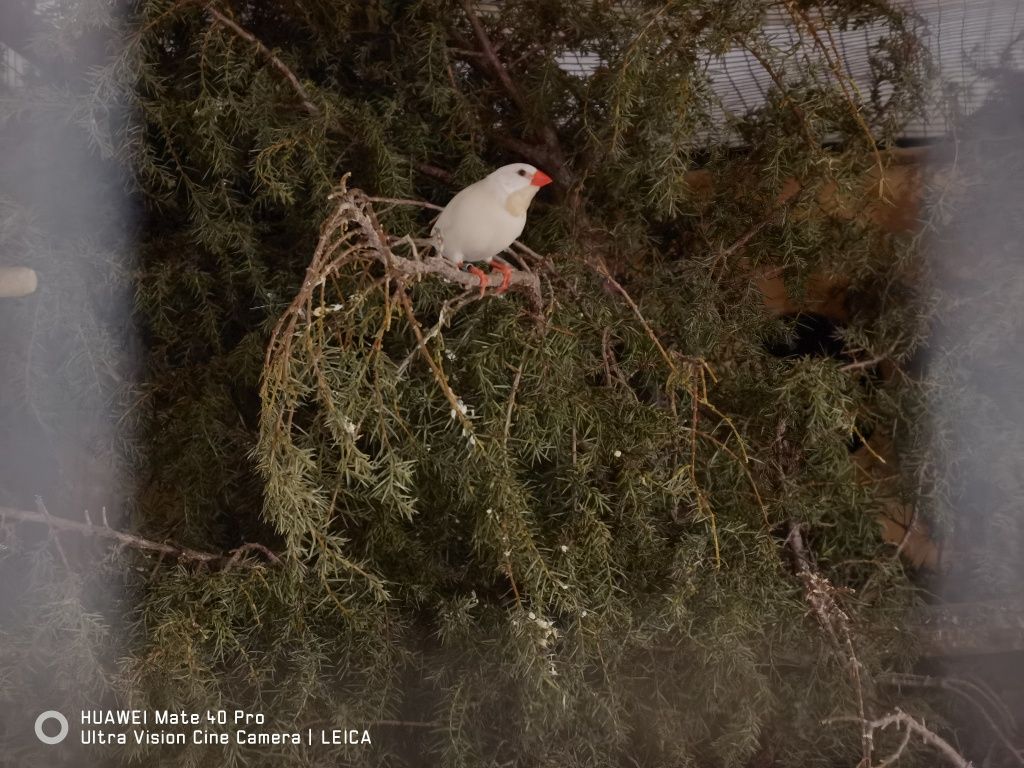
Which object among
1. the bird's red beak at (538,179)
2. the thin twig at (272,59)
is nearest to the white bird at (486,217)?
the bird's red beak at (538,179)

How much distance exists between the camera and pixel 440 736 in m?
0.76

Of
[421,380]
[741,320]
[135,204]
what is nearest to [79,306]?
[135,204]

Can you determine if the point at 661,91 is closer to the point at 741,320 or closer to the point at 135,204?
the point at 741,320

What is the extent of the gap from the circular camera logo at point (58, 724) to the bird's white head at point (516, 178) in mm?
488

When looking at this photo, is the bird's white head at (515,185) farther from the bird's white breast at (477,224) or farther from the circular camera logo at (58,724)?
the circular camera logo at (58,724)

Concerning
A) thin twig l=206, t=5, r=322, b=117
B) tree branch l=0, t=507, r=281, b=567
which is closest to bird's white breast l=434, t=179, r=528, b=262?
thin twig l=206, t=5, r=322, b=117

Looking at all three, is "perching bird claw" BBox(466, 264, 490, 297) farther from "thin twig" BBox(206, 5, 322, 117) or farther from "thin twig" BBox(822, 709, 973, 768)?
"thin twig" BBox(822, 709, 973, 768)

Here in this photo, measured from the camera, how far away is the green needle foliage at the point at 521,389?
743mm

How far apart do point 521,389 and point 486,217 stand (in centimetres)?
16

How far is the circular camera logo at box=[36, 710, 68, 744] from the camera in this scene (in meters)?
0.66

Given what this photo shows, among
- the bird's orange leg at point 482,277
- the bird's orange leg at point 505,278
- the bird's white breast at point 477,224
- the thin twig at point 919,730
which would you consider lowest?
the thin twig at point 919,730

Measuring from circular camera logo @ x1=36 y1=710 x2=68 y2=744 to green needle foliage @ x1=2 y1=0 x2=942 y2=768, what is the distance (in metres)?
0.04

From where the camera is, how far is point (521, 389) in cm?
79

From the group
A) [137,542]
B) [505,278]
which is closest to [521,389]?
[505,278]
